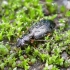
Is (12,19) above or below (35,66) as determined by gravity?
above

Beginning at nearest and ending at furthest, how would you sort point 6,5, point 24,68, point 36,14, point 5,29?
point 24,68
point 5,29
point 36,14
point 6,5

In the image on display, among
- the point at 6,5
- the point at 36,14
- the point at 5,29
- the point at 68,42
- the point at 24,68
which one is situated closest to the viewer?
the point at 24,68

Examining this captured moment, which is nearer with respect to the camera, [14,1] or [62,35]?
[62,35]

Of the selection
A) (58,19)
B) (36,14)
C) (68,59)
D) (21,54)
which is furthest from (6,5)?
(68,59)

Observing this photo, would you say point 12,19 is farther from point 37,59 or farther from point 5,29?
point 37,59

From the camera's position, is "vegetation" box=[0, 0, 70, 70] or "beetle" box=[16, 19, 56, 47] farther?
"beetle" box=[16, 19, 56, 47]

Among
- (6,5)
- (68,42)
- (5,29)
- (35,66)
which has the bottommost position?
(35,66)

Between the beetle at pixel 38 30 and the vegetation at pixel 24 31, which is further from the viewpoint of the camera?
the beetle at pixel 38 30
